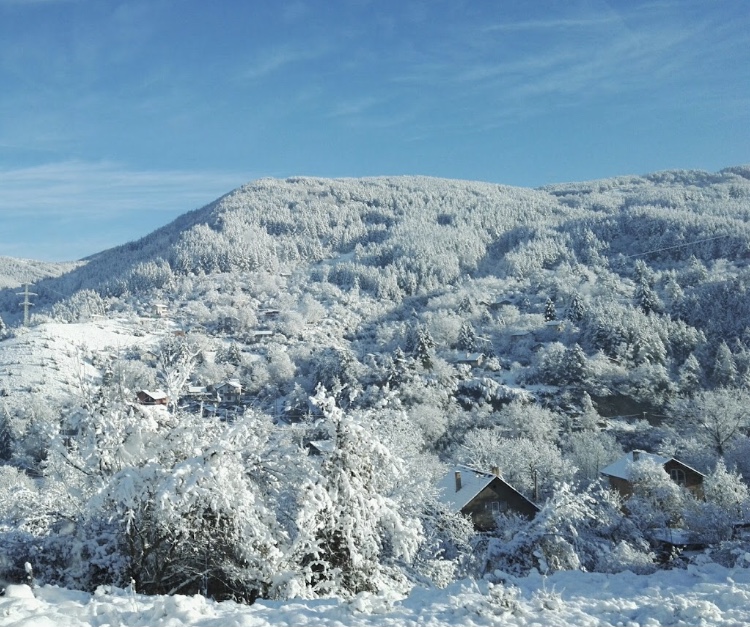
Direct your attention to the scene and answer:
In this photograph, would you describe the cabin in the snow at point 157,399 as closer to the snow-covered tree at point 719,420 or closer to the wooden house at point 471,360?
the snow-covered tree at point 719,420

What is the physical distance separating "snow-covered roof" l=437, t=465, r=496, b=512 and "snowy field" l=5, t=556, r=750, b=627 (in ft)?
70.0

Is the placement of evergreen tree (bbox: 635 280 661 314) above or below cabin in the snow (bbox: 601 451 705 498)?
above

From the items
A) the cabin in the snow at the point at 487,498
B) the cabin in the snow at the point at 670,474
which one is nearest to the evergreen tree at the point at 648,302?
the cabin in the snow at the point at 670,474

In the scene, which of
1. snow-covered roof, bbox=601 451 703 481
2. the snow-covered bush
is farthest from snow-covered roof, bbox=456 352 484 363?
the snow-covered bush

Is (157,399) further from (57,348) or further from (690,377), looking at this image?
(57,348)

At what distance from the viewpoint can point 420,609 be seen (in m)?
6.41

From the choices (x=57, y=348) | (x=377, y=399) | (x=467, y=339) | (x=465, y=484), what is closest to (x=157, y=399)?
(x=377, y=399)

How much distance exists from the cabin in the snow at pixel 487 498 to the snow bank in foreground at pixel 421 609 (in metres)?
22.3

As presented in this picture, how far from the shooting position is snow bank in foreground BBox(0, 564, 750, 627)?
5738 mm

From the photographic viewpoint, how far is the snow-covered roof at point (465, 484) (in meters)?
28.4

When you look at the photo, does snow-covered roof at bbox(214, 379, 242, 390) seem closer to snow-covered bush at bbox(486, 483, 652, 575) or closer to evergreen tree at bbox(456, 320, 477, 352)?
evergreen tree at bbox(456, 320, 477, 352)

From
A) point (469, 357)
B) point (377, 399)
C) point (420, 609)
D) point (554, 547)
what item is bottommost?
point (554, 547)

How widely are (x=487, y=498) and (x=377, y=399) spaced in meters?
21.5

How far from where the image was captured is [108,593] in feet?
21.9
